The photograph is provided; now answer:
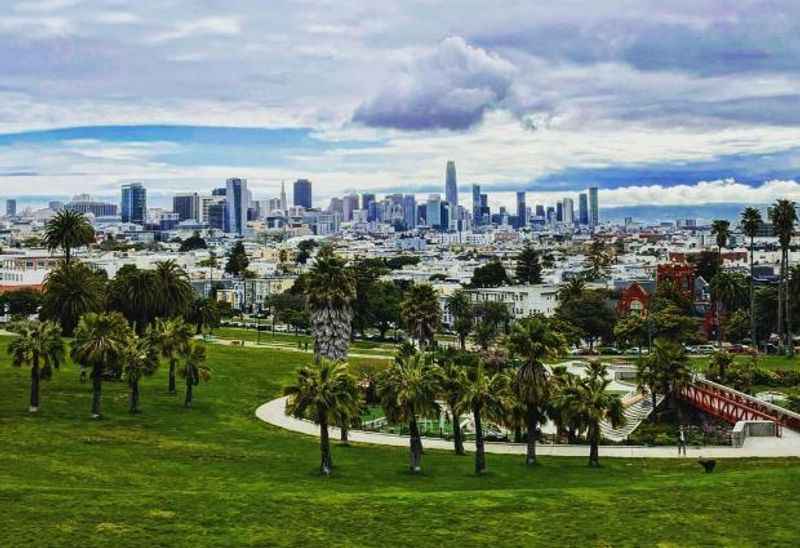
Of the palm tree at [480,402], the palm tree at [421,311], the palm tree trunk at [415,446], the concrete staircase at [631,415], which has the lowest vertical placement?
the concrete staircase at [631,415]

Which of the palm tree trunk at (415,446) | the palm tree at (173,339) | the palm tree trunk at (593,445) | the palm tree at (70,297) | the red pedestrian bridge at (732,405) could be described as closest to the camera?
the palm tree trunk at (415,446)

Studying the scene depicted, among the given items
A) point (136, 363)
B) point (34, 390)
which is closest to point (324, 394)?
point (136, 363)

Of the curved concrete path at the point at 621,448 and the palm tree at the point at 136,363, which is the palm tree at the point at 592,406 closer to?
the curved concrete path at the point at 621,448

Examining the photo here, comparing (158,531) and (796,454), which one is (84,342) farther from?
(796,454)

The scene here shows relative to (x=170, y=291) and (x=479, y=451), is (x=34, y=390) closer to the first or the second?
(x=170, y=291)

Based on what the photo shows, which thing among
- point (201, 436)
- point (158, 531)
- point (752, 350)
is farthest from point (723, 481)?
point (752, 350)

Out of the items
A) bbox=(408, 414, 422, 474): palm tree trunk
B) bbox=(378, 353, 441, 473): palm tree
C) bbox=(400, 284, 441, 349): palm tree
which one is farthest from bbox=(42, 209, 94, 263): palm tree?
bbox=(408, 414, 422, 474): palm tree trunk

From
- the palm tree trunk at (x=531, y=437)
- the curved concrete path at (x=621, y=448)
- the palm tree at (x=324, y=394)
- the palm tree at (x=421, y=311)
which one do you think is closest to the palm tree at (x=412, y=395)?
the palm tree at (x=324, y=394)
